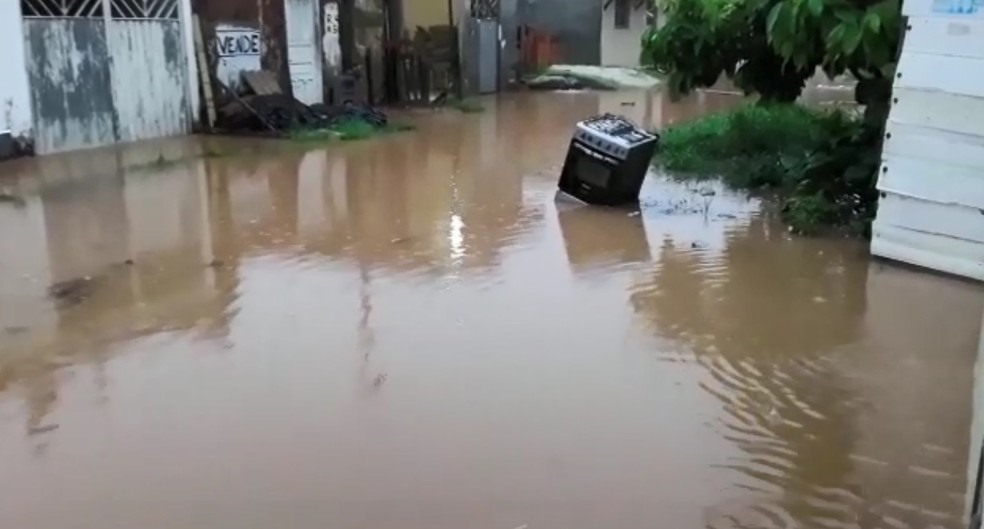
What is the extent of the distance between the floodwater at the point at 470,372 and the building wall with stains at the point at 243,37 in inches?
239


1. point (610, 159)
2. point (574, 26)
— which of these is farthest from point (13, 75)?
point (574, 26)

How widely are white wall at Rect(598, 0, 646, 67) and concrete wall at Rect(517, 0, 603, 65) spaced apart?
181 millimetres

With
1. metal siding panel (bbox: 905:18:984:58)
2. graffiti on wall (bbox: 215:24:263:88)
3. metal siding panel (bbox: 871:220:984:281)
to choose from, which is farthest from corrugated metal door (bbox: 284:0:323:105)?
metal siding panel (bbox: 905:18:984:58)

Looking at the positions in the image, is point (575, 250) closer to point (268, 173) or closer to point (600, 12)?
point (268, 173)

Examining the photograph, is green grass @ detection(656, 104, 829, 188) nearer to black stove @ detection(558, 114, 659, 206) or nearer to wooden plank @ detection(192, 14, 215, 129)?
black stove @ detection(558, 114, 659, 206)

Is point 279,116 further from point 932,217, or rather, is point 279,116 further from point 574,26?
point 574,26

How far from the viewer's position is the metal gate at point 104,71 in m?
11.1

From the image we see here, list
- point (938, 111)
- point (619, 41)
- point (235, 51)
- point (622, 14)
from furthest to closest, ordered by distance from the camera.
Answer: point (619, 41) → point (622, 14) → point (235, 51) → point (938, 111)

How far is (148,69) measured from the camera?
41.1ft

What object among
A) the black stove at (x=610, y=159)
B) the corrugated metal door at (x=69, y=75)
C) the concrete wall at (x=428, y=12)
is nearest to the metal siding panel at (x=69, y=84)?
the corrugated metal door at (x=69, y=75)

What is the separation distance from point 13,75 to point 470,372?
812 centimetres

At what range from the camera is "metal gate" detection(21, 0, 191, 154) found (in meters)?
11.1

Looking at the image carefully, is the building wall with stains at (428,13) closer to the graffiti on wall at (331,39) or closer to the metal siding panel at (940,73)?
the graffiti on wall at (331,39)

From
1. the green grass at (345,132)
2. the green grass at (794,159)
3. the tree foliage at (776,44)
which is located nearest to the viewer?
the tree foliage at (776,44)
